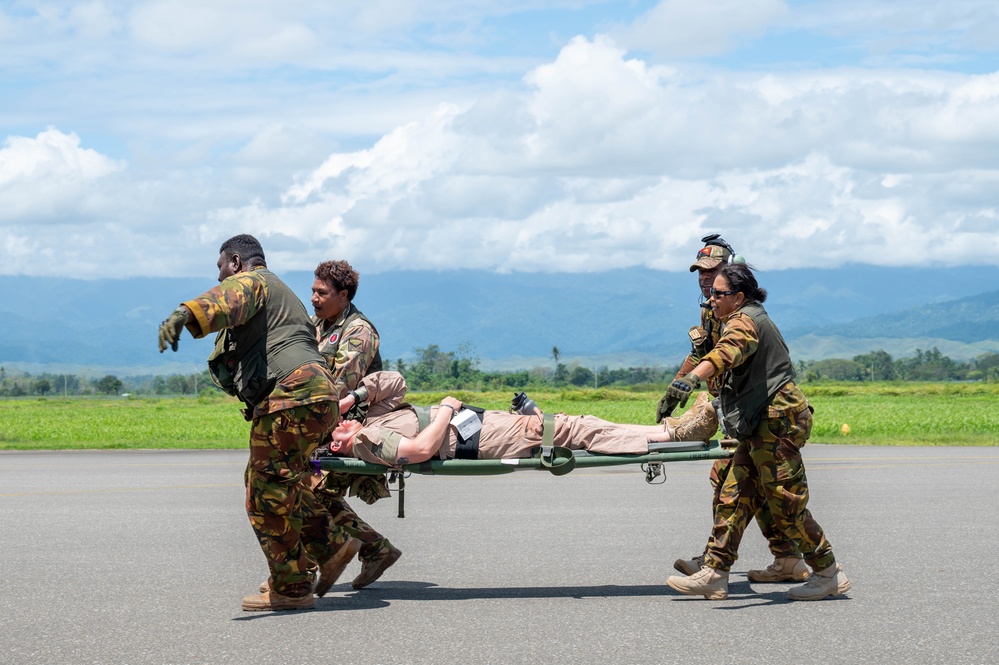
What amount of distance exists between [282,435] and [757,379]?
2746 millimetres

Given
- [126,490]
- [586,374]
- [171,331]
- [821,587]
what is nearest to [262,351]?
[171,331]

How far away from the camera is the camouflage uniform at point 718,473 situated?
7730 millimetres

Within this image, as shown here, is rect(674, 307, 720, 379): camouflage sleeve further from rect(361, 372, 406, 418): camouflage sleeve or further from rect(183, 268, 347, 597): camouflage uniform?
rect(183, 268, 347, 597): camouflage uniform

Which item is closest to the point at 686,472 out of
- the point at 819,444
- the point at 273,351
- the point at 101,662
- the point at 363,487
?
the point at 819,444

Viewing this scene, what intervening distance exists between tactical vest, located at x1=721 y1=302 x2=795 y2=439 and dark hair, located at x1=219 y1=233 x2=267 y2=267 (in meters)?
2.81

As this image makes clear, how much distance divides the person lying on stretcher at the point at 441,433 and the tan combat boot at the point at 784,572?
112 centimetres

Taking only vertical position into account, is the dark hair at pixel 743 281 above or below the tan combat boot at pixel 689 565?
above

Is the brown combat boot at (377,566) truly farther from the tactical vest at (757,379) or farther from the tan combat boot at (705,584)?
the tactical vest at (757,379)

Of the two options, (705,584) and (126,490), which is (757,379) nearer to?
(705,584)

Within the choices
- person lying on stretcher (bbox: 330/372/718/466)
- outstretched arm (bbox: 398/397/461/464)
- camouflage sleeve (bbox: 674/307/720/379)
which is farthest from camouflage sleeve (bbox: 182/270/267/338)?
camouflage sleeve (bbox: 674/307/720/379)

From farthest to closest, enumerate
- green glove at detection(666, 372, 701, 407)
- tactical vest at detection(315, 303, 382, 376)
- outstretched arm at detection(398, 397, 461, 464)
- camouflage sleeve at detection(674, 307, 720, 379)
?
camouflage sleeve at detection(674, 307, 720, 379)
tactical vest at detection(315, 303, 382, 376)
outstretched arm at detection(398, 397, 461, 464)
green glove at detection(666, 372, 701, 407)

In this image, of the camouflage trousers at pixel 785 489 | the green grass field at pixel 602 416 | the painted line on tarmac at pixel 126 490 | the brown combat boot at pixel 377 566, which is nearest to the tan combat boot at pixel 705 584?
the camouflage trousers at pixel 785 489

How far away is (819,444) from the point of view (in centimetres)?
2328

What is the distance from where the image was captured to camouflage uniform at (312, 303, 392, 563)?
7.59 metres
